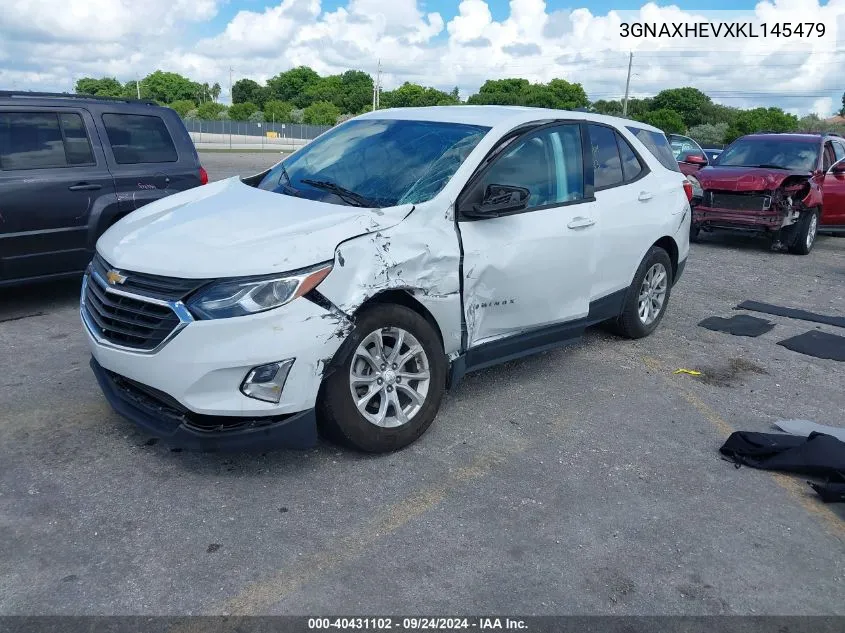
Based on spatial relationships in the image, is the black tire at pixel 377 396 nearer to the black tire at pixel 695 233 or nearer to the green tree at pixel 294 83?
the black tire at pixel 695 233

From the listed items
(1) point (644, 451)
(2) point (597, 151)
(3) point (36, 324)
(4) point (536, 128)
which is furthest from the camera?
(3) point (36, 324)

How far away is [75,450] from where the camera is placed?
3.98 m

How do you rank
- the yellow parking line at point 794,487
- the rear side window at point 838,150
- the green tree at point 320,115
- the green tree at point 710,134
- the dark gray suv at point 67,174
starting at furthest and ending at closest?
the green tree at point 320,115, the green tree at point 710,134, the rear side window at point 838,150, the dark gray suv at point 67,174, the yellow parking line at point 794,487

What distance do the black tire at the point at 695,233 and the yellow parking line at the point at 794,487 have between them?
7070mm

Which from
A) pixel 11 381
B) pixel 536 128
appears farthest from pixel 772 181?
pixel 11 381

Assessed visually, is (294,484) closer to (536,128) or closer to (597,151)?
(536,128)

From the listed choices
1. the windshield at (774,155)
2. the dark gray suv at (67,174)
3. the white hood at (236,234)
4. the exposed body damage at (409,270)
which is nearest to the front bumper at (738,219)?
the windshield at (774,155)

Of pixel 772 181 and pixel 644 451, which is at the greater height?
pixel 772 181

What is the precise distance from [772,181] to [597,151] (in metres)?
6.59

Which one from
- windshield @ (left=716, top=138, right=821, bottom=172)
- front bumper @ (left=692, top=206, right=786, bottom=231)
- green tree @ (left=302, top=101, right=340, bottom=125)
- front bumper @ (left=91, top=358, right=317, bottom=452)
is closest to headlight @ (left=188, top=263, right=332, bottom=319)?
front bumper @ (left=91, top=358, right=317, bottom=452)

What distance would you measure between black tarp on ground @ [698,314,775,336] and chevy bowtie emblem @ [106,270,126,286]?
528 centimetres

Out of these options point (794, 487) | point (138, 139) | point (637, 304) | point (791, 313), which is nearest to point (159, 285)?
point (794, 487)

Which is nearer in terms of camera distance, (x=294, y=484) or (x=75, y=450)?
(x=294, y=484)

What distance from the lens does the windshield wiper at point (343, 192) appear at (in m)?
4.22
